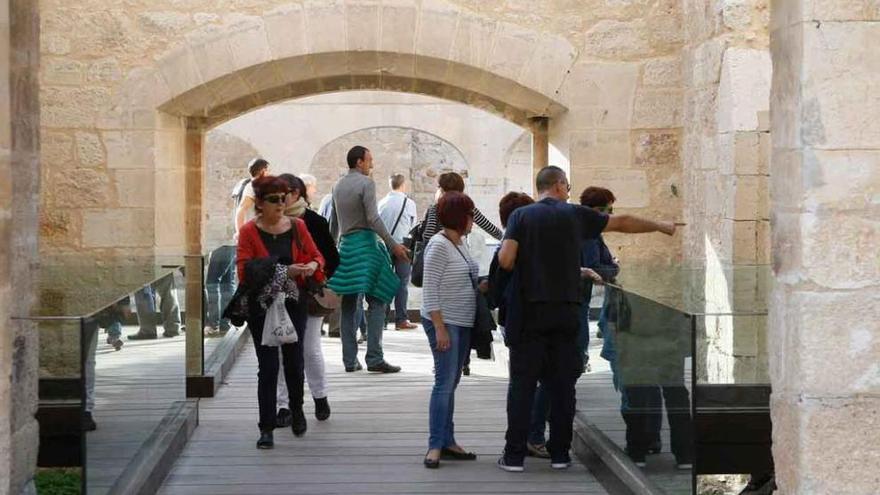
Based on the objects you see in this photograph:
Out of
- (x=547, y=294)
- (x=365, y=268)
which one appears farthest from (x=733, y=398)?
(x=365, y=268)

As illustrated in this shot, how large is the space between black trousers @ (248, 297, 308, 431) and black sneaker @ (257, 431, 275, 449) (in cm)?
3

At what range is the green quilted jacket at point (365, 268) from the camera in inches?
329

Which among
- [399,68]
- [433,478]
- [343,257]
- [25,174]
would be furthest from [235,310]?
[399,68]

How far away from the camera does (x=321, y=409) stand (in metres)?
6.99

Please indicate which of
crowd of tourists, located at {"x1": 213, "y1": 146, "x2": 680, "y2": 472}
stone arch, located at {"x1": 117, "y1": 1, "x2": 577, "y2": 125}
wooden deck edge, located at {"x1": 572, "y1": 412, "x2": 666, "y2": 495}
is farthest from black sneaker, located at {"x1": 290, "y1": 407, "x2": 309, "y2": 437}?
stone arch, located at {"x1": 117, "y1": 1, "x2": 577, "y2": 125}

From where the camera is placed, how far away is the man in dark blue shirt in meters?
5.56

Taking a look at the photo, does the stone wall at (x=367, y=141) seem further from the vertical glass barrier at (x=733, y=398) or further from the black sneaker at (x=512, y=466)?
the vertical glass barrier at (x=733, y=398)

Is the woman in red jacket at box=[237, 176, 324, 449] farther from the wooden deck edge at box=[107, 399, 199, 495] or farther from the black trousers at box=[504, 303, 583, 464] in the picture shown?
the black trousers at box=[504, 303, 583, 464]

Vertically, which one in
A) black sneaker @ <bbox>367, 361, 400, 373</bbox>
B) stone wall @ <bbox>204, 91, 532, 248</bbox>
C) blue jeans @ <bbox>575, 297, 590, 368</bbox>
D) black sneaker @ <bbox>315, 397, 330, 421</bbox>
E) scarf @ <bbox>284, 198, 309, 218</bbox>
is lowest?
black sneaker @ <bbox>315, 397, 330, 421</bbox>

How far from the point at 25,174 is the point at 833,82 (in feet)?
8.52

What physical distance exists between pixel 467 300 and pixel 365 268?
2.56 metres

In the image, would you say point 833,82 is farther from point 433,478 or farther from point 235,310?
point 235,310

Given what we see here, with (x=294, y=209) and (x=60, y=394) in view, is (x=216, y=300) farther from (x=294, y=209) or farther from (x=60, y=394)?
(x=60, y=394)

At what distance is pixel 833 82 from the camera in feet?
11.4
